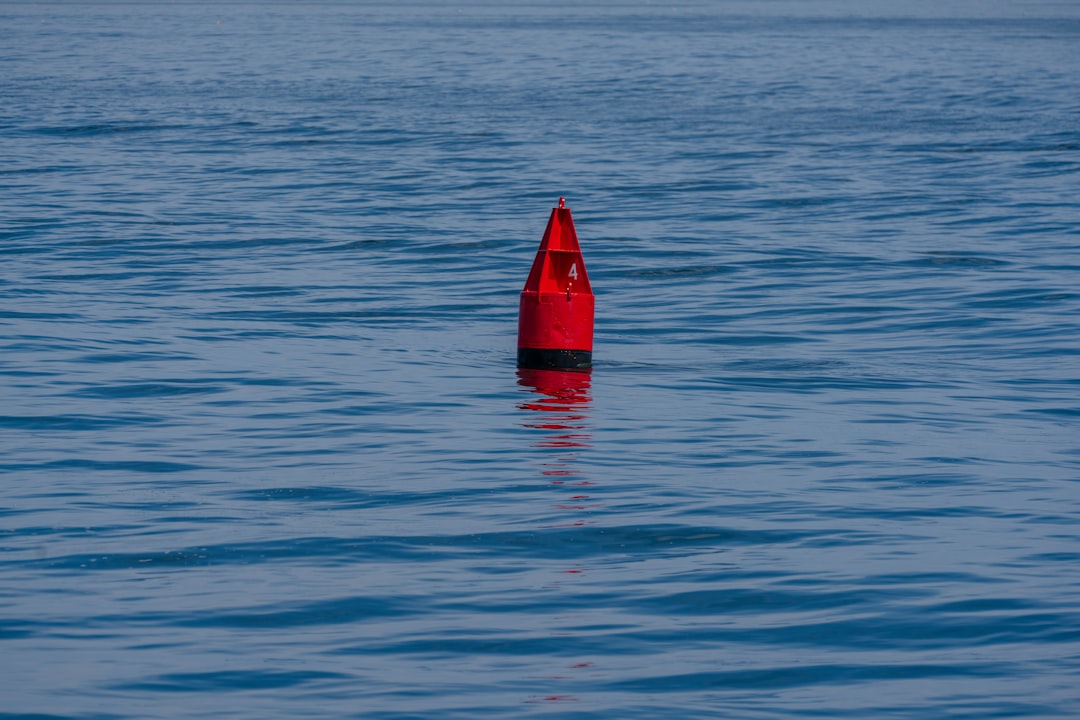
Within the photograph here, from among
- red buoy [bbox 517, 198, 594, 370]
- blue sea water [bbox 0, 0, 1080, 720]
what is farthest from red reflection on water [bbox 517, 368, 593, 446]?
red buoy [bbox 517, 198, 594, 370]

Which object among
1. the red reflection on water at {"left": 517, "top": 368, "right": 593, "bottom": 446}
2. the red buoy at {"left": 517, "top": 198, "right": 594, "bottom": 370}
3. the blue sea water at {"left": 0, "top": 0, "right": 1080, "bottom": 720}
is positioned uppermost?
the red buoy at {"left": 517, "top": 198, "right": 594, "bottom": 370}

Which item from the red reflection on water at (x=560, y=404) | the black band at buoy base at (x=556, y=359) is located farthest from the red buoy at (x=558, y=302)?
the red reflection on water at (x=560, y=404)

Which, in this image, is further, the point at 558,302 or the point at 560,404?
the point at 558,302

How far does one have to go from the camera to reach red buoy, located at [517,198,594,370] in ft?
37.6

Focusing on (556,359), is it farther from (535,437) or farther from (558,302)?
(535,437)

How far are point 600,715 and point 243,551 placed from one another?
2.32m

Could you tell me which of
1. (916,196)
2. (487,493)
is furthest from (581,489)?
(916,196)

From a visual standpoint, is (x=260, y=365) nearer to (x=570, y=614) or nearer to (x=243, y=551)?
(x=243, y=551)

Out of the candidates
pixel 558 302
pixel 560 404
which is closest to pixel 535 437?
pixel 560 404

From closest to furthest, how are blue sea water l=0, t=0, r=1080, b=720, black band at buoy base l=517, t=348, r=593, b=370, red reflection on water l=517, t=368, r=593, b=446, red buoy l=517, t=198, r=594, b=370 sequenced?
blue sea water l=0, t=0, r=1080, b=720
red reflection on water l=517, t=368, r=593, b=446
red buoy l=517, t=198, r=594, b=370
black band at buoy base l=517, t=348, r=593, b=370

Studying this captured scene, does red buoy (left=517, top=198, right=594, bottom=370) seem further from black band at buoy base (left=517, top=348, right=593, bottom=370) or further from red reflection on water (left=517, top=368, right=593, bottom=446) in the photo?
red reflection on water (left=517, top=368, right=593, bottom=446)

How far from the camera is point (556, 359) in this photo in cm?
1167

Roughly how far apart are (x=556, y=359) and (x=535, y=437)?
1.94m

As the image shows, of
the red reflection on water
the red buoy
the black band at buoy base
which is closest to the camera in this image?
the red reflection on water
